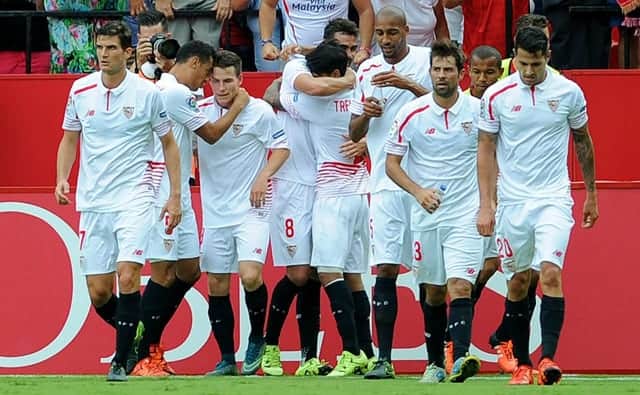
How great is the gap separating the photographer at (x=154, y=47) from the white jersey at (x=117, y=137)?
1.50m

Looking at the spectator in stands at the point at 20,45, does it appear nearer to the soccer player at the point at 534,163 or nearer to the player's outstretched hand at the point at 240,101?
the player's outstretched hand at the point at 240,101

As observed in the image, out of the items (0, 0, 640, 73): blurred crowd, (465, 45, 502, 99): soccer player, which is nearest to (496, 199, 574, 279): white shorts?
(465, 45, 502, 99): soccer player

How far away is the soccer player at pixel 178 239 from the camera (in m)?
13.5

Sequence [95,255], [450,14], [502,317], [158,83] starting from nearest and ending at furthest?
[95,255] < [158,83] < [502,317] < [450,14]

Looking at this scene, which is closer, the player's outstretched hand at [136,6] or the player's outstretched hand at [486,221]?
the player's outstretched hand at [486,221]

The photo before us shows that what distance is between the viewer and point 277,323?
13.9m

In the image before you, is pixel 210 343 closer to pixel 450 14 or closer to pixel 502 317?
pixel 502 317

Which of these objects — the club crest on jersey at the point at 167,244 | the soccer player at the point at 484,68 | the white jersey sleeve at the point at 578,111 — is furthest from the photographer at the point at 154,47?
the white jersey sleeve at the point at 578,111

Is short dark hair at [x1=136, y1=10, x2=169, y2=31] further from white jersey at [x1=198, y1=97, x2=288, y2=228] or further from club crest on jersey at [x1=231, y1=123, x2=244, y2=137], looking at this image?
club crest on jersey at [x1=231, y1=123, x2=244, y2=137]

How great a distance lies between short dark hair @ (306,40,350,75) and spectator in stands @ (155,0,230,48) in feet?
7.92

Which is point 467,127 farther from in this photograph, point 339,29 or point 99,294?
point 99,294

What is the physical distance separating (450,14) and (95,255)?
471 cm

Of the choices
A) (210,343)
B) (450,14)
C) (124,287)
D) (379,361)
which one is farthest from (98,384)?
(450,14)

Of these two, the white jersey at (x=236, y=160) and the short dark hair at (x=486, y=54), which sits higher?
the short dark hair at (x=486, y=54)
